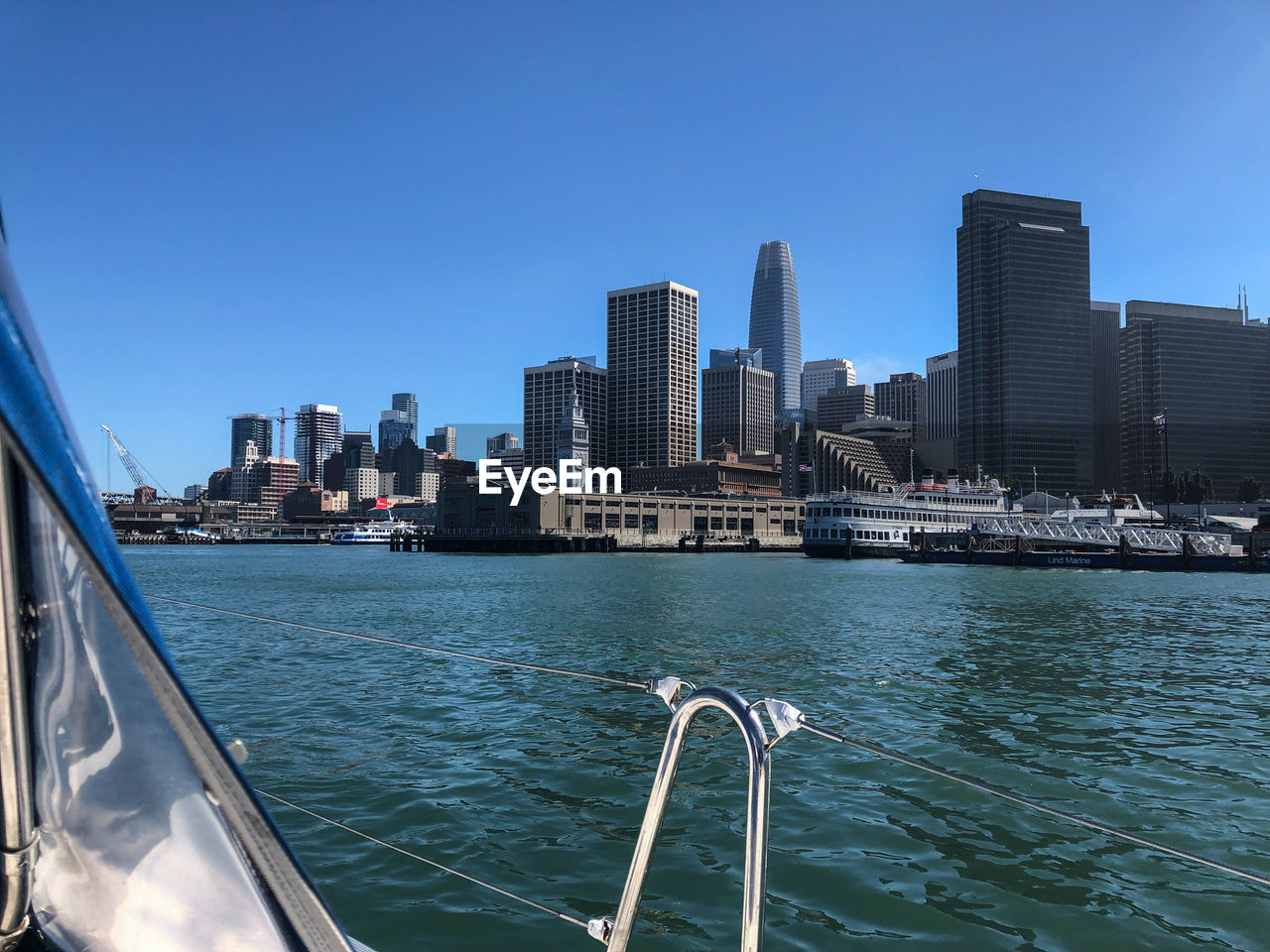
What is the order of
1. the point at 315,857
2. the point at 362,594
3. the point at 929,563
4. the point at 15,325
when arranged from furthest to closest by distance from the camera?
the point at 929,563
the point at 362,594
the point at 315,857
the point at 15,325

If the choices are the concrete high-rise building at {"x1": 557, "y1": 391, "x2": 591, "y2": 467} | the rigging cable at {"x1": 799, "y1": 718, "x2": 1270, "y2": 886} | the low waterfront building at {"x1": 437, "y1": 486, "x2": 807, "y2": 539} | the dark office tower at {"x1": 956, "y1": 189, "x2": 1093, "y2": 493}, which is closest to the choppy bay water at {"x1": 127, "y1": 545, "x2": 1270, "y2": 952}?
the rigging cable at {"x1": 799, "y1": 718, "x2": 1270, "y2": 886}

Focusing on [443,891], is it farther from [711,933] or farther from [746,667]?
[746,667]

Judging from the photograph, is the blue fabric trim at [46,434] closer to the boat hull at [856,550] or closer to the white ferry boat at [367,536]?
the boat hull at [856,550]

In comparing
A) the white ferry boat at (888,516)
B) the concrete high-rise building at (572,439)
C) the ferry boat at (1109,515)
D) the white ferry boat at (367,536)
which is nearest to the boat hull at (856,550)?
the white ferry boat at (888,516)

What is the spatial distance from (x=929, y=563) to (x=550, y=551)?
62866mm

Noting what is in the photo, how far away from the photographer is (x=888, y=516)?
88.9 metres

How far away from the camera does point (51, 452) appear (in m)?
2.33

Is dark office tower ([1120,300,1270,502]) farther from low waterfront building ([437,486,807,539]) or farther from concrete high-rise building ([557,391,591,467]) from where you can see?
concrete high-rise building ([557,391,591,467])

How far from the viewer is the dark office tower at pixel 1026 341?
18275 cm

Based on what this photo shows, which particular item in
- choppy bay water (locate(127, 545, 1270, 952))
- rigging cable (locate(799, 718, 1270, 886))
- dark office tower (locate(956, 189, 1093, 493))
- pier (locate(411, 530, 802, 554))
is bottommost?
pier (locate(411, 530, 802, 554))

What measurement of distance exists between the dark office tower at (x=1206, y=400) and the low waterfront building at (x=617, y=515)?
99.1 metres

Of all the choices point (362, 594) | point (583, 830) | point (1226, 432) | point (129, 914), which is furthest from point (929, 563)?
point (1226, 432)

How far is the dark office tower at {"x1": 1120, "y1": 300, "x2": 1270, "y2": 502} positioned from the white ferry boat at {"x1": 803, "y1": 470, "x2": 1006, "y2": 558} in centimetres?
11797

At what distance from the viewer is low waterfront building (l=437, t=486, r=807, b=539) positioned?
133 metres
